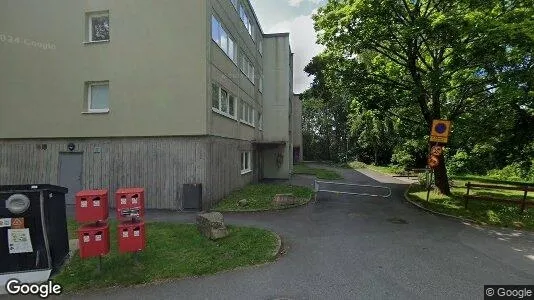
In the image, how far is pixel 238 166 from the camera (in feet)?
57.3

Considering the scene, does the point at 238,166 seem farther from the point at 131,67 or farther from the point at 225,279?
the point at 225,279

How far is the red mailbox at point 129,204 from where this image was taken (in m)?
6.51

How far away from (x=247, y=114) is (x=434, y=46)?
1034 cm

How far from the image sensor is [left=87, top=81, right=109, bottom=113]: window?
43.5 feet

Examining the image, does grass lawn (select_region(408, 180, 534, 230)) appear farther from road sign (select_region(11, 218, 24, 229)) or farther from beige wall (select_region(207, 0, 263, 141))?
road sign (select_region(11, 218, 24, 229))

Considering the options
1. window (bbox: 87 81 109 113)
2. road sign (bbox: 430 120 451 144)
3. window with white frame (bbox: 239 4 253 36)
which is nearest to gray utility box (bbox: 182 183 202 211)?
window (bbox: 87 81 109 113)

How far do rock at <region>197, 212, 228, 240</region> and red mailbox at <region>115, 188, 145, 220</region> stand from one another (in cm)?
223

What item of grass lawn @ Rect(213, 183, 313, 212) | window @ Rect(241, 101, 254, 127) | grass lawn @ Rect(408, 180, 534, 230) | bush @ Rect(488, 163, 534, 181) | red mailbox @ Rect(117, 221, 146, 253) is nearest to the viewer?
red mailbox @ Rect(117, 221, 146, 253)

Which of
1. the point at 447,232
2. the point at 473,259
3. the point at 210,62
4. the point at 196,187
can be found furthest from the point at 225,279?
the point at 210,62

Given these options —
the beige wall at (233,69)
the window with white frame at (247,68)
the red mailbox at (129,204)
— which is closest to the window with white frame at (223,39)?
the beige wall at (233,69)

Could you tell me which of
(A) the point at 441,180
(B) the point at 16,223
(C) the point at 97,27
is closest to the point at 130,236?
(B) the point at 16,223

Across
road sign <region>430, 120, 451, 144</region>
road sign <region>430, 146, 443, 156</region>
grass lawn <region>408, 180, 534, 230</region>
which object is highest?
road sign <region>430, 120, 451, 144</region>

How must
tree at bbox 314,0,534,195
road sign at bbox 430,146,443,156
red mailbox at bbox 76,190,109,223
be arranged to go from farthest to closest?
road sign at bbox 430,146,443,156
tree at bbox 314,0,534,195
red mailbox at bbox 76,190,109,223

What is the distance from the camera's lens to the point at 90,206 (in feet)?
20.1
